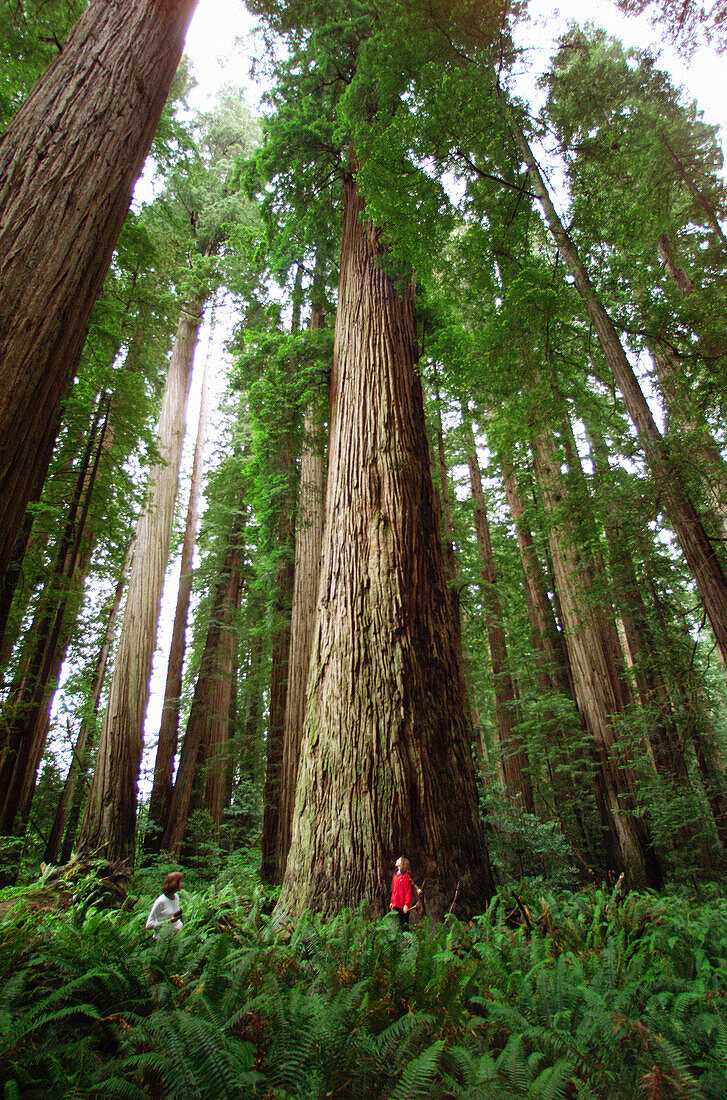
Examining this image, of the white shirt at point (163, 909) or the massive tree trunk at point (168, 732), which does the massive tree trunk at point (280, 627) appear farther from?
the massive tree trunk at point (168, 732)

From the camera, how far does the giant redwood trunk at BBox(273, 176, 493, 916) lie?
3533mm

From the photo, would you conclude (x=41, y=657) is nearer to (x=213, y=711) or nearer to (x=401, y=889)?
(x=401, y=889)

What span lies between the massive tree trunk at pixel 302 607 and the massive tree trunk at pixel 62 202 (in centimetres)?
428

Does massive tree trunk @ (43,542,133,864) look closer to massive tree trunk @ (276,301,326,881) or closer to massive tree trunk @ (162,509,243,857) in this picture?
massive tree trunk @ (162,509,243,857)

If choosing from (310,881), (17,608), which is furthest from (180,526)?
(310,881)

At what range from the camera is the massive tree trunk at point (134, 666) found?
7.16m

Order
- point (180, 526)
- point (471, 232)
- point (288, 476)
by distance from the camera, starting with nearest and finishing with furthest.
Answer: point (471, 232) < point (288, 476) < point (180, 526)

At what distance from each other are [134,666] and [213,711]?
4.85 metres

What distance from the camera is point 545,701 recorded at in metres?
8.23

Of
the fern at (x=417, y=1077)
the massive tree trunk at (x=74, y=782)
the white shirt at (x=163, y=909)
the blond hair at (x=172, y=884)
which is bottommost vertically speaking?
the fern at (x=417, y=1077)

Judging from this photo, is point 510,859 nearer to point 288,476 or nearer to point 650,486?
point 650,486

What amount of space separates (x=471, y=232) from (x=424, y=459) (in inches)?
141

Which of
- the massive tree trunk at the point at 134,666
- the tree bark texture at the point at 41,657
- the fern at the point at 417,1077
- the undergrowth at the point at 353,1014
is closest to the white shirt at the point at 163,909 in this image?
the undergrowth at the point at 353,1014

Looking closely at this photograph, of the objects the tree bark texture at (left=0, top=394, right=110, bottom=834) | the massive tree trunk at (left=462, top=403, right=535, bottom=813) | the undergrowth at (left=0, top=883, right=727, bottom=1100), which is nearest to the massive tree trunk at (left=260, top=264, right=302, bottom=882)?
the tree bark texture at (left=0, top=394, right=110, bottom=834)
